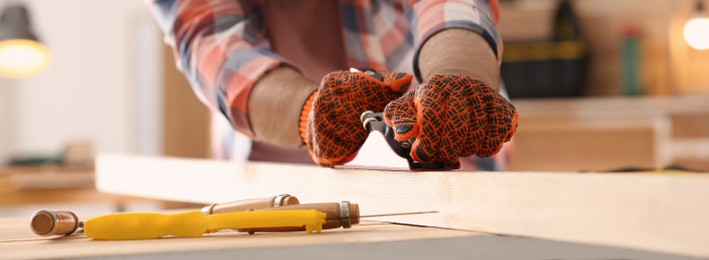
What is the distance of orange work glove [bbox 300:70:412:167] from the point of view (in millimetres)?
920

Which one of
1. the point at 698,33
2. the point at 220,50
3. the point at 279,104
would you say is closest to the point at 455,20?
the point at 279,104

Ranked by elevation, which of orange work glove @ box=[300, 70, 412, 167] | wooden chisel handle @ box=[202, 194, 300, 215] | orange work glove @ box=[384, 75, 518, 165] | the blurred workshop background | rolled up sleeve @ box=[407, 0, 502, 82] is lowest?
wooden chisel handle @ box=[202, 194, 300, 215]

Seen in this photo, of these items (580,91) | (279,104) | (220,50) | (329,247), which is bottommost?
(329,247)

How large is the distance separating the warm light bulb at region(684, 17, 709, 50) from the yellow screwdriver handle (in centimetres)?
301

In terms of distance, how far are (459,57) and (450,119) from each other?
0.29 meters

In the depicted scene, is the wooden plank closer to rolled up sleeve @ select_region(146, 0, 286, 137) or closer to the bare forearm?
the bare forearm

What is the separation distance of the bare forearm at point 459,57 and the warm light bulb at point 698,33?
Result: 250cm

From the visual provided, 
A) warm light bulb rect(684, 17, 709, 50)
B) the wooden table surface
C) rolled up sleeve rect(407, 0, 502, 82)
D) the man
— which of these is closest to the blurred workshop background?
warm light bulb rect(684, 17, 709, 50)

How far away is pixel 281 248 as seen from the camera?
60cm

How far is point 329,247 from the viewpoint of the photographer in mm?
613

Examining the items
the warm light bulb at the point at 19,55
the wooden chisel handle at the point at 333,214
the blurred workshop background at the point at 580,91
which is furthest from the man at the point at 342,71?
the warm light bulb at the point at 19,55

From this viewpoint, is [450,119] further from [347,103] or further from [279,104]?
[279,104]

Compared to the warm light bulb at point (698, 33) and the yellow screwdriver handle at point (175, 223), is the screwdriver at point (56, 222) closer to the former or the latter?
the yellow screwdriver handle at point (175, 223)

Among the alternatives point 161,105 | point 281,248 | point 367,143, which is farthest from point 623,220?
point 161,105
